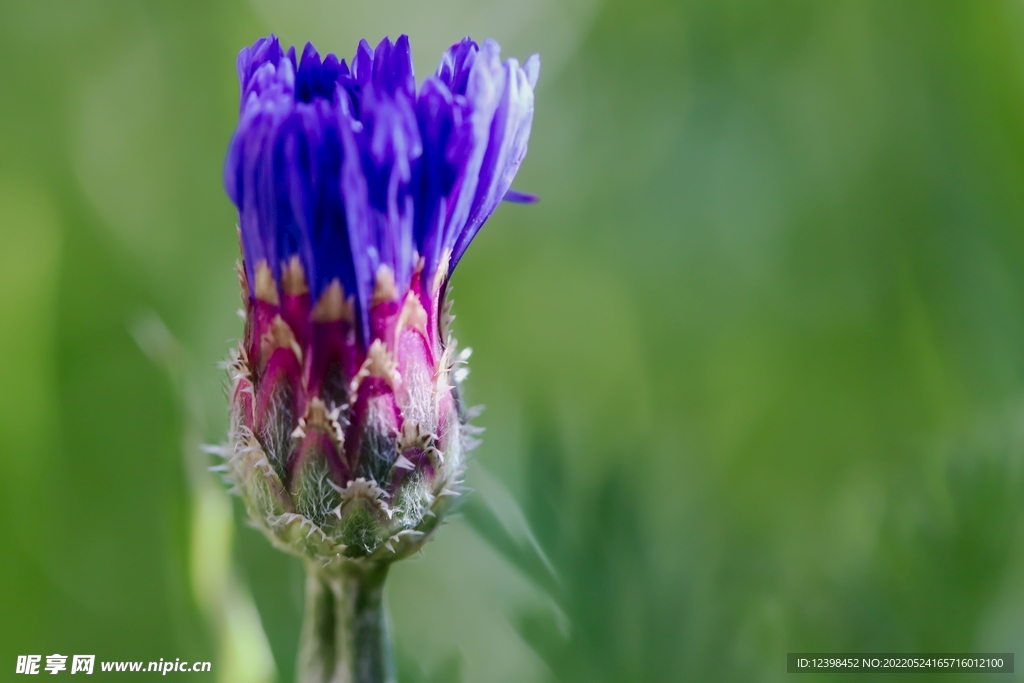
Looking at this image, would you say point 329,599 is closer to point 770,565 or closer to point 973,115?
point 770,565

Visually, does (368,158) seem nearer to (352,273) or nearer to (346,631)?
(352,273)

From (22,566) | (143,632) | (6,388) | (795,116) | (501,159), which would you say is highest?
(795,116)

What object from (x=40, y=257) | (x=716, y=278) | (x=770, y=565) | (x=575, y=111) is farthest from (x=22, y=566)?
(x=575, y=111)

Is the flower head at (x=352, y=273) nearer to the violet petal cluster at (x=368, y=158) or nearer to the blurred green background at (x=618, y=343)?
the violet petal cluster at (x=368, y=158)

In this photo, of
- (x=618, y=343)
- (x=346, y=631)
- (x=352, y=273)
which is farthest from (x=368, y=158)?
(x=618, y=343)

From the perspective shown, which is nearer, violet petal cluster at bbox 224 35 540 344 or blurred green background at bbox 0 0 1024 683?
violet petal cluster at bbox 224 35 540 344

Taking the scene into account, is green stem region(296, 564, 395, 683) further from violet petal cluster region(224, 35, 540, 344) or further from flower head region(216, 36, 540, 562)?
violet petal cluster region(224, 35, 540, 344)

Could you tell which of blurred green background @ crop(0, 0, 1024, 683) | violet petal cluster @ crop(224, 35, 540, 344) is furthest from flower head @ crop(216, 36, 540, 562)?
blurred green background @ crop(0, 0, 1024, 683)
